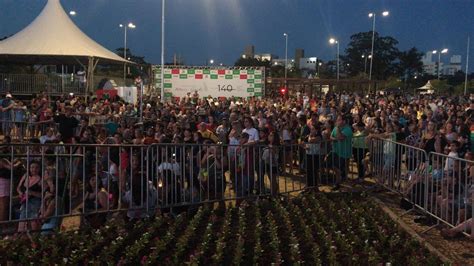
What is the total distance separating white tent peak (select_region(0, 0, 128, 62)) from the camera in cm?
2500

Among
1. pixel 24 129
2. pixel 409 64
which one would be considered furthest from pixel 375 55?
pixel 24 129

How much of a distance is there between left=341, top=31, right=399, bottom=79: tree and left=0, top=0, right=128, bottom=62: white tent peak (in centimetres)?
7636

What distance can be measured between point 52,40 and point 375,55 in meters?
83.1

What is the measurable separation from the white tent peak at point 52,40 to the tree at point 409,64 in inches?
3257

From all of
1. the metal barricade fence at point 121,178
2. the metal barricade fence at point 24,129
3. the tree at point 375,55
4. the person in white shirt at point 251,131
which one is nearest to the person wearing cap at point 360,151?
the person in white shirt at point 251,131

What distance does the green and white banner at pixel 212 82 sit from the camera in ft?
103

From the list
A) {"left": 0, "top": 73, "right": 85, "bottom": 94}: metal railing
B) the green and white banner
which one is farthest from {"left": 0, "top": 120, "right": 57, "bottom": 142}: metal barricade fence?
the green and white banner

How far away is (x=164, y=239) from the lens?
6965mm

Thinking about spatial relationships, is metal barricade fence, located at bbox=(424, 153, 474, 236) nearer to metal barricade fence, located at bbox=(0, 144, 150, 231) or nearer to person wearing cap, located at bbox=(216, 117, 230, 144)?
metal barricade fence, located at bbox=(0, 144, 150, 231)

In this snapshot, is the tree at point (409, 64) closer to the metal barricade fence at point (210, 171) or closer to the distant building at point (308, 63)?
the distant building at point (308, 63)

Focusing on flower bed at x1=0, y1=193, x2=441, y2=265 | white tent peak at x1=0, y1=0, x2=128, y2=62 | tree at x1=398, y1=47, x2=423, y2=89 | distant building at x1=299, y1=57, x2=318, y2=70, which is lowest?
flower bed at x1=0, y1=193, x2=441, y2=265

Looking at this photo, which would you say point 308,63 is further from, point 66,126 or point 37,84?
point 66,126

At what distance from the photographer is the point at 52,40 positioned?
2573 cm

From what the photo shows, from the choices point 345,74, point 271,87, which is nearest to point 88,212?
point 271,87
